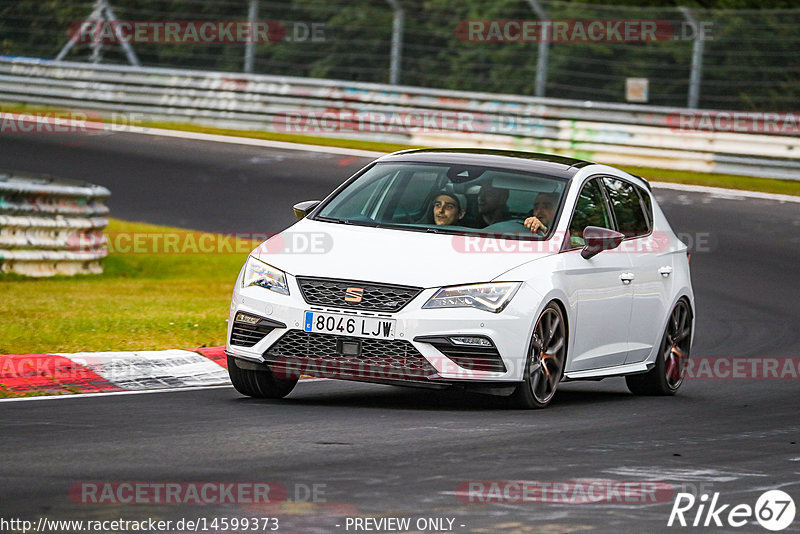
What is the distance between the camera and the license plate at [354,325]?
28.8 ft

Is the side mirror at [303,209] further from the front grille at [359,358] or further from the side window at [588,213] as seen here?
the side window at [588,213]

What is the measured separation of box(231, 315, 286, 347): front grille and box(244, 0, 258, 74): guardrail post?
64.6 feet

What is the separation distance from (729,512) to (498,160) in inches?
169

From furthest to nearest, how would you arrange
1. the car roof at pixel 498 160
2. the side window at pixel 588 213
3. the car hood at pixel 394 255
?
the car roof at pixel 498 160 → the side window at pixel 588 213 → the car hood at pixel 394 255

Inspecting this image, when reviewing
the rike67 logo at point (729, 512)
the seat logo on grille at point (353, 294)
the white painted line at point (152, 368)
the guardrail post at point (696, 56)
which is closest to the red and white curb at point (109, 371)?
the white painted line at point (152, 368)

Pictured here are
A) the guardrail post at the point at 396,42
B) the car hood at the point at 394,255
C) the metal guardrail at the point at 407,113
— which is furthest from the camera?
the guardrail post at the point at 396,42

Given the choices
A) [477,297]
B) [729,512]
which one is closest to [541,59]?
[477,297]

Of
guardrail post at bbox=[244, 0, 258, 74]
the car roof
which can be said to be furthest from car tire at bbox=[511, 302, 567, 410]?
guardrail post at bbox=[244, 0, 258, 74]

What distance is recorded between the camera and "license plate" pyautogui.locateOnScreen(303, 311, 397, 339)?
879 cm

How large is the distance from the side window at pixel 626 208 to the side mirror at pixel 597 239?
33.8 inches

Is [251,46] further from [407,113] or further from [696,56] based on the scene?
[696,56]

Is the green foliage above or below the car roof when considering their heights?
above

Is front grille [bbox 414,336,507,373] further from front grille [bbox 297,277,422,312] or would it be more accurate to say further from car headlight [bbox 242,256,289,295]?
car headlight [bbox 242,256,289,295]

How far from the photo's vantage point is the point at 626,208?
1105 cm
